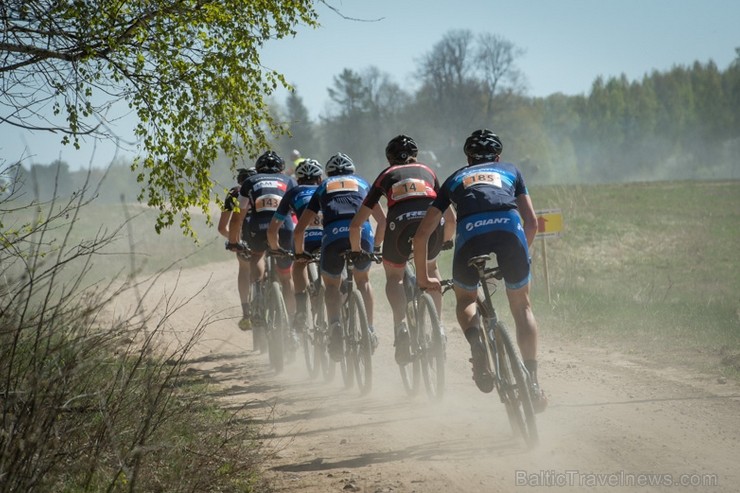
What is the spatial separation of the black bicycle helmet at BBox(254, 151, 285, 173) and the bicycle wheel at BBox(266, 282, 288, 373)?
152cm

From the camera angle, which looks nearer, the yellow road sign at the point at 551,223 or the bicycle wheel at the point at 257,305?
the bicycle wheel at the point at 257,305

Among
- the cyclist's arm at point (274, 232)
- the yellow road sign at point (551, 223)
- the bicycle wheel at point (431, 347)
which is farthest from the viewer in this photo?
the yellow road sign at point (551, 223)

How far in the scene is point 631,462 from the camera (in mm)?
5484

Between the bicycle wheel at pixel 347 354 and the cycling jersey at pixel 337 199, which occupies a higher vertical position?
the cycling jersey at pixel 337 199

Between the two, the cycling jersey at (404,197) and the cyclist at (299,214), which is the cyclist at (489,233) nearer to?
the cycling jersey at (404,197)

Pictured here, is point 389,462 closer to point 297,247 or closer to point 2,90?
point 297,247

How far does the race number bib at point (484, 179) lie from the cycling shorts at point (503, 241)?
26 cm

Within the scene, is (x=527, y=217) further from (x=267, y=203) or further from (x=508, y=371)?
(x=267, y=203)

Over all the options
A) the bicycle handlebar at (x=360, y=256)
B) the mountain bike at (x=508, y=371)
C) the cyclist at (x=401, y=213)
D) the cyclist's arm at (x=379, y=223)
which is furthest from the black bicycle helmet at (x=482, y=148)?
the cyclist's arm at (x=379, y=223)

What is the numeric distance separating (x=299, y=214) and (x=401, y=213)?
2014mm

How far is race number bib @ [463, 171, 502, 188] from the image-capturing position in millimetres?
6086

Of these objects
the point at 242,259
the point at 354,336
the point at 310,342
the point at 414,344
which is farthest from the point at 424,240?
the point at 242,259

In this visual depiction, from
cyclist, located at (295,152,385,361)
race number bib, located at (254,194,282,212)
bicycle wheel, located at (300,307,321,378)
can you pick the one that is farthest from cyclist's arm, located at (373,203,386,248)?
race number bib, located at (254,194,282,212)

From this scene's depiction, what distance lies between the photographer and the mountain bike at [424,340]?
302 inches
